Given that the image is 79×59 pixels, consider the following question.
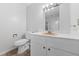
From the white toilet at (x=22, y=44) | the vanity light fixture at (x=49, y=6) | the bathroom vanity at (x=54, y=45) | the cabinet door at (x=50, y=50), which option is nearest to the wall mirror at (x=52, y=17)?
the vanity light fixture at (x=49, y=6)

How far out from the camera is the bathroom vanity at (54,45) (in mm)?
1085

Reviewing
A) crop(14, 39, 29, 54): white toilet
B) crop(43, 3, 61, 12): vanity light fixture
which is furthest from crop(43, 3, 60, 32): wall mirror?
crop(14, 39, 29, 54): white toilet

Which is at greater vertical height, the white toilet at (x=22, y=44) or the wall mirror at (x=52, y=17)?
the wall mirror at (x=52, y=17)

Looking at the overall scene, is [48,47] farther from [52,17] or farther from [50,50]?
[52,17]

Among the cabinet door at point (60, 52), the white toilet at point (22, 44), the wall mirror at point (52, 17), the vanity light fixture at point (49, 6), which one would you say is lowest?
the cabinet door at point (60, 52)

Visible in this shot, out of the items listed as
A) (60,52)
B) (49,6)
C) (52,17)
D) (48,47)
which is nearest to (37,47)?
(48,47)

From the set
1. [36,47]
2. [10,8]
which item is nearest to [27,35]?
[36,47]

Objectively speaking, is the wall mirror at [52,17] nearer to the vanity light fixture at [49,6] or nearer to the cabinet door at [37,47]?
the vanity light fixture at [49,6]

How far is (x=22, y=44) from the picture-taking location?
4.22 ft

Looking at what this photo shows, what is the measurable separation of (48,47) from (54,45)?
0.10m

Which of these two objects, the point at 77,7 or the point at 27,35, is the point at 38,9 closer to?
the point at 27,35

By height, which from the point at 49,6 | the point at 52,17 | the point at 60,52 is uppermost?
the point at 49,6

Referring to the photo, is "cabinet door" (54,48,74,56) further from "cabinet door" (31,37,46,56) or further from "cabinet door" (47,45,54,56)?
"cabinet door" (31,37,46,56)

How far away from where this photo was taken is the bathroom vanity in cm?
108
